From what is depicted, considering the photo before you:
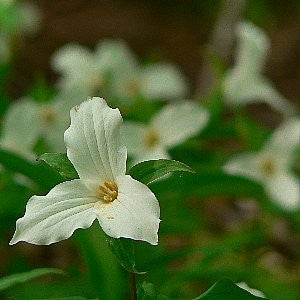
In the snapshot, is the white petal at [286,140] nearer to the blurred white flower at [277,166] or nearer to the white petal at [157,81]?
the blurred white flower at [277,166]

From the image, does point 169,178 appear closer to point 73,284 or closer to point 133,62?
point 73,284

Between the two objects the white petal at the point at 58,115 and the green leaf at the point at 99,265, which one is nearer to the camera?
the green leaf at the point at 99,265

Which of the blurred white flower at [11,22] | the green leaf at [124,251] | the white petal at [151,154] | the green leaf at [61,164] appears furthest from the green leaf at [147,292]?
the blurred white flower at [11,22]

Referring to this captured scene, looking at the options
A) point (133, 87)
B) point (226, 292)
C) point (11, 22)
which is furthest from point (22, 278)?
point (133, 87)

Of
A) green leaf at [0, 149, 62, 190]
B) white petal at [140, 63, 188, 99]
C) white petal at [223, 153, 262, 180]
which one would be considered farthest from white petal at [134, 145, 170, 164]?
white petal at [140, 63, 188, 99]

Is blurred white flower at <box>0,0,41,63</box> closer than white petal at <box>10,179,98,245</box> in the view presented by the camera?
No

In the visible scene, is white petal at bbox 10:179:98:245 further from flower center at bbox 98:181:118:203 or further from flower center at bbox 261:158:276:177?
flower center at bbox 261:158:276:177
